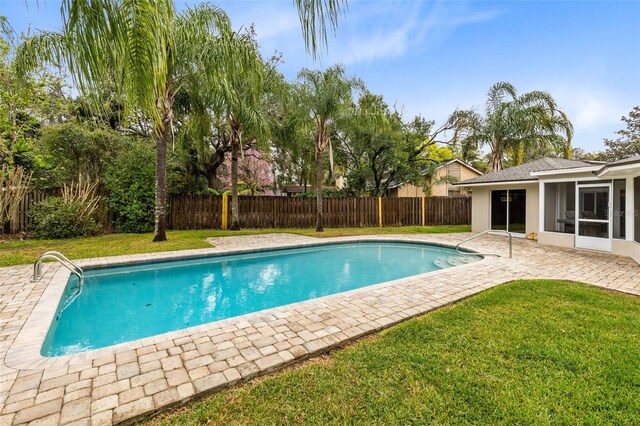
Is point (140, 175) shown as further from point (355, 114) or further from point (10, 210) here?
point (355, 114)

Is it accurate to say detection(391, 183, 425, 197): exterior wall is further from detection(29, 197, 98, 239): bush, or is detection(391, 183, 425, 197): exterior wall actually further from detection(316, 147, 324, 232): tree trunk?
detection(29, 197, 98, 239): bush

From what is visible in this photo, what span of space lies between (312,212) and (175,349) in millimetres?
12640

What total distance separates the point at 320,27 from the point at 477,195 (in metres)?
14.5

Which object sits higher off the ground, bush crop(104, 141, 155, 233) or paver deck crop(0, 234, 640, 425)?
bush crop(104, 141, 155, 233)

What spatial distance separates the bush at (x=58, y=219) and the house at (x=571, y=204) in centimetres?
1524

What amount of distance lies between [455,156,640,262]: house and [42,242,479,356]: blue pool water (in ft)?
12.1

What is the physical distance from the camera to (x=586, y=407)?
2176mm

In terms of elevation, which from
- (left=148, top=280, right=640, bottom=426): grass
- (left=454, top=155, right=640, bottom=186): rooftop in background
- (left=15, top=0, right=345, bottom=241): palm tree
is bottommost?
(left=148, top=280, right=640, bottom=426): grass

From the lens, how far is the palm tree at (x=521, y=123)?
579 inches

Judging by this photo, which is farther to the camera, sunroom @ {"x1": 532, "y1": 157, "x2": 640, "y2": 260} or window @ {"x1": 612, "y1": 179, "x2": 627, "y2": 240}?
window @ {"x1": 612, "y1": 179, "x2": 627, "y2": 240}

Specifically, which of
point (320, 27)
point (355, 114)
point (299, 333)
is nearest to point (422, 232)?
point (355, 114)

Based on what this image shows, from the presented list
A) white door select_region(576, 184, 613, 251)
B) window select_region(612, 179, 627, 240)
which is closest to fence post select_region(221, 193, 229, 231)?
white door select_region(576, 184, 613, 251)

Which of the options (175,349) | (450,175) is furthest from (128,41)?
(450,175)

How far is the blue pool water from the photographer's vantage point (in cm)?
439
